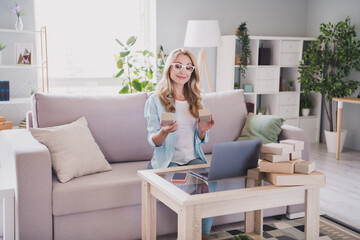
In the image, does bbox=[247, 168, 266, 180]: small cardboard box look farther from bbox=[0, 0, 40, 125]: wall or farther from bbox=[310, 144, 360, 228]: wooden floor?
bbox=[0, 0, 40, 125]: wall

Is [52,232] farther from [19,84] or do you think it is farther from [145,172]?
[19,84]

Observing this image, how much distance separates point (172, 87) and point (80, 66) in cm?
284

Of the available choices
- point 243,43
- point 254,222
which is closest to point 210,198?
point 254,222

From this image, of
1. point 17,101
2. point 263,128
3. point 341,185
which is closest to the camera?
point 263,128

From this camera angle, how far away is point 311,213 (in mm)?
1925

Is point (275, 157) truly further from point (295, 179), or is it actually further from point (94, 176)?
point (94, 176)

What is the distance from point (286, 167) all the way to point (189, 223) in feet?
1.76

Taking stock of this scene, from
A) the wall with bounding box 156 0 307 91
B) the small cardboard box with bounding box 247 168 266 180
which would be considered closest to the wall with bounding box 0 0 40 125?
the wall with bounding box 156 0 307 91

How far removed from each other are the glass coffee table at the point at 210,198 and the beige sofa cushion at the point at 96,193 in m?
0.31

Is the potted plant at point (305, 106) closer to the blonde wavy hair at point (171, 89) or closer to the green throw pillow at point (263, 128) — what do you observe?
the green throw pillow at point (263, 128)

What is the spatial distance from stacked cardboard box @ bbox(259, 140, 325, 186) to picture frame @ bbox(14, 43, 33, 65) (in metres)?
3.23

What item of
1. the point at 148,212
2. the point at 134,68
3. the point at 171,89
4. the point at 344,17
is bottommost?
the point at 148,212

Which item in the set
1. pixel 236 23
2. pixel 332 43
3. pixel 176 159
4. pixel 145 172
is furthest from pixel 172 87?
pixel 332 43

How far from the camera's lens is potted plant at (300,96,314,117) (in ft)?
18.9
